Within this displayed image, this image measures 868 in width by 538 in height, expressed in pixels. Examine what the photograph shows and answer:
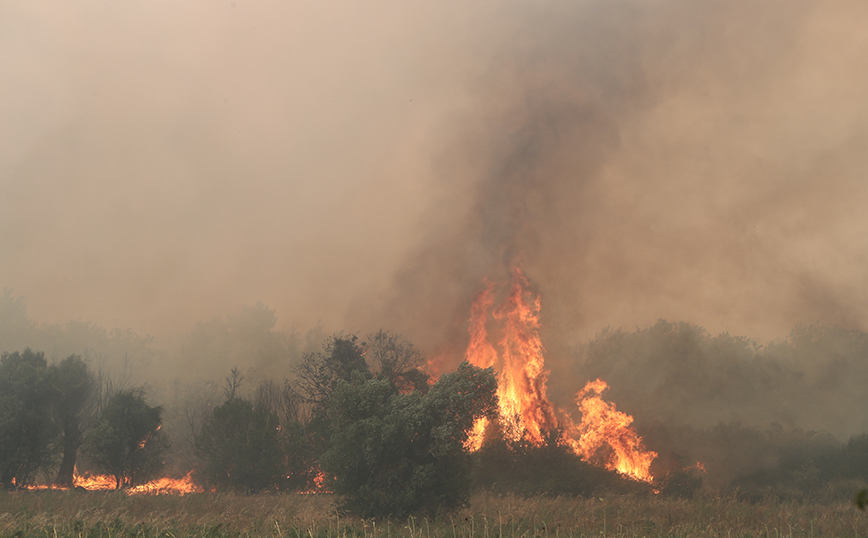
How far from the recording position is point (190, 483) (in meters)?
60.3

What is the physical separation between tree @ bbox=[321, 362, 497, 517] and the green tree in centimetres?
3555

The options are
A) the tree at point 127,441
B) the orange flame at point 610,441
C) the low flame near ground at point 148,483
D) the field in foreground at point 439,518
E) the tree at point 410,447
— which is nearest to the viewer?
the field in foreground at point 439,518

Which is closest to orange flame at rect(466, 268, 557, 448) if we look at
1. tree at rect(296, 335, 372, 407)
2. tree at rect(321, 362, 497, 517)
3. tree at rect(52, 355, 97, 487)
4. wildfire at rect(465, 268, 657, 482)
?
wildfire at rect(465, 268, 657, 482)

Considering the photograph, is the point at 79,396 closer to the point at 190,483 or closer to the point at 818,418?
the point at 190,483

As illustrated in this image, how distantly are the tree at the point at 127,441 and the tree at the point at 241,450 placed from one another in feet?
14.4

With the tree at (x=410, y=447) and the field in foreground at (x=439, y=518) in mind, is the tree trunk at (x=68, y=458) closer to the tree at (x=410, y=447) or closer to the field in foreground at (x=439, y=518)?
the field in foreground at (x=439, y=518)

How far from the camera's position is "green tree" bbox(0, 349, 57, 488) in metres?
45.5

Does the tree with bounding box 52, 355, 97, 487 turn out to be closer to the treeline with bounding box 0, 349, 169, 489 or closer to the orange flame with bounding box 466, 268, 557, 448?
the treeline with bounding box 0, 349, 169, 489

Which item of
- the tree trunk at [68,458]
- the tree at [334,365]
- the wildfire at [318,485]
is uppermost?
the tree at [334,365]

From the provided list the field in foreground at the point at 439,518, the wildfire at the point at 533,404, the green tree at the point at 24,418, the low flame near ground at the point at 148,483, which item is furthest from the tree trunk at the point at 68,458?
the wildfire at the point at 533,404

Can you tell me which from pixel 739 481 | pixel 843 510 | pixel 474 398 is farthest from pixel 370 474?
pixel 739 481

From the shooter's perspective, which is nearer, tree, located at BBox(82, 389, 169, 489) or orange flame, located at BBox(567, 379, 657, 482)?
tree, located at BBox(82, 389, 169, 489)

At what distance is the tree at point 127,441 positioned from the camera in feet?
160

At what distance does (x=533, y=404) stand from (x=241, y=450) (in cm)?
2943
